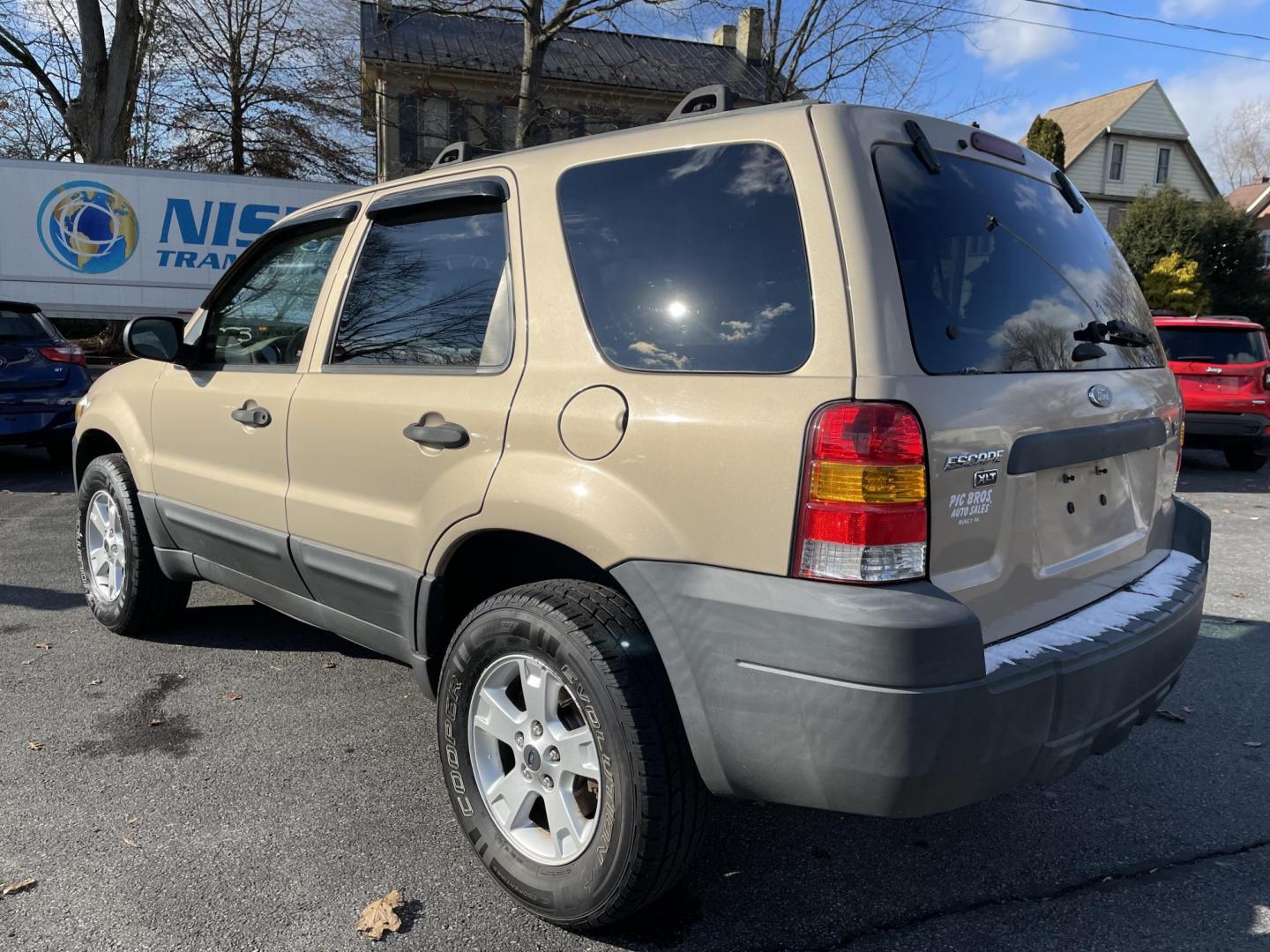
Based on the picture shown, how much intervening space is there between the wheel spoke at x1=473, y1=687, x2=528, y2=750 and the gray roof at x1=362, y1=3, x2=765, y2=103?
23881mm

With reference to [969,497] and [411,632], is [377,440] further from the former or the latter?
[969,497]

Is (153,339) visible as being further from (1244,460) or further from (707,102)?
(1244,460)

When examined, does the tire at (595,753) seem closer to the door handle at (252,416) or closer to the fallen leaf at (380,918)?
the fallen leaf at (380,918)

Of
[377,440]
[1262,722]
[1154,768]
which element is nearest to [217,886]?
[377,440]

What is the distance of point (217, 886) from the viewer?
8.20ft

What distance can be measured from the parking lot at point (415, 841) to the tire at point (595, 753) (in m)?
0.16

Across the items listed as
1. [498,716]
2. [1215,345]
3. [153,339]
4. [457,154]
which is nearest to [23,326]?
[153,339]

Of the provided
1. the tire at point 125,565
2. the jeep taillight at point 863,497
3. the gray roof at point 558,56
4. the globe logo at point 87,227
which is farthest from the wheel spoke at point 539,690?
the gray roof at point 558,56

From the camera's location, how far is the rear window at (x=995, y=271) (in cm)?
206

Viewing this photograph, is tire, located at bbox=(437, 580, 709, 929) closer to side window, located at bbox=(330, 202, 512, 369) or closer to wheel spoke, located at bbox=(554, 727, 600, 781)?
wheel spoke, located at bbox=(554, 727, 600, 781)

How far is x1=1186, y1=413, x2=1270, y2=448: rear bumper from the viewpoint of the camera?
9617 mm

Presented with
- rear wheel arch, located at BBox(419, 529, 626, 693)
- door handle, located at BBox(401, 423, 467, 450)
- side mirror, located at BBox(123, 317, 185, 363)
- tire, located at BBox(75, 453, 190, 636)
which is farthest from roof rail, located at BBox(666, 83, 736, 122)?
tire, located at BBox(75, 453, 190, 636)

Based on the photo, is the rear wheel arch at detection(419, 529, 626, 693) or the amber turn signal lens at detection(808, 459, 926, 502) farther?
the rear wheel arch at detection(419, 529, 626, 693)

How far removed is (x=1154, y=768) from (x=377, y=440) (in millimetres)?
2866
